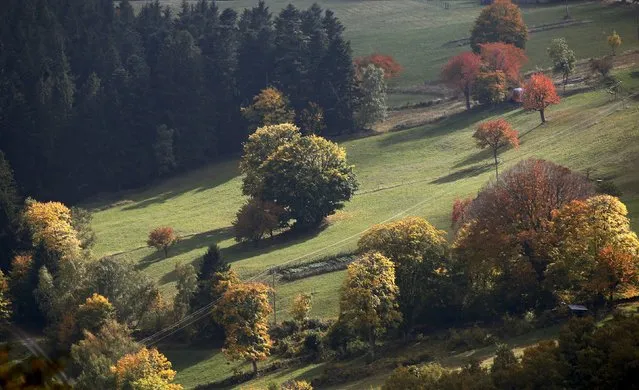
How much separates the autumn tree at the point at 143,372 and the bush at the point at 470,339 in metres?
16.8

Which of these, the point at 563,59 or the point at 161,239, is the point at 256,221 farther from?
the point at 563,59

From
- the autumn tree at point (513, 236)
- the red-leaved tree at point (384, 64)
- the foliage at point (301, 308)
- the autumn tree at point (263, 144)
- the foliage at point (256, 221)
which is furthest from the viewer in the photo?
the red-leaved tree at point (384, 64)

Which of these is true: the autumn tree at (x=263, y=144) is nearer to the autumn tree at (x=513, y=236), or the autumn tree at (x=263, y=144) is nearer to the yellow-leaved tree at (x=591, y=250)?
the autumn tree at (x=513, y=236)

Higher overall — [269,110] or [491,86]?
[269,110]

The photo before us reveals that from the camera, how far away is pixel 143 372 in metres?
58.8

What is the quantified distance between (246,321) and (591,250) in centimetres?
2343

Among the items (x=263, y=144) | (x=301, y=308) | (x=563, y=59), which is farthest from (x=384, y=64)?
(x=301, y=308)

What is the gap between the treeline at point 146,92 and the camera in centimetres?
12794

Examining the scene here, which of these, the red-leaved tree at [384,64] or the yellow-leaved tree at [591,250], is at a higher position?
the red-leaved tree at [384,64]

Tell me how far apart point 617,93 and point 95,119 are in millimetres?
66653

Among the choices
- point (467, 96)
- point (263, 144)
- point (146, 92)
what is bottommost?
point (467, 96)

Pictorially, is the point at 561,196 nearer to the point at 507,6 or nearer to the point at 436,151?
the point at 436,151

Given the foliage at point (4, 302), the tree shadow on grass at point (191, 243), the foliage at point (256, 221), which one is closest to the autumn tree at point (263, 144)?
the tree shadow on grass at point (191, 243)

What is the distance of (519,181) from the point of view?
66375 mm
